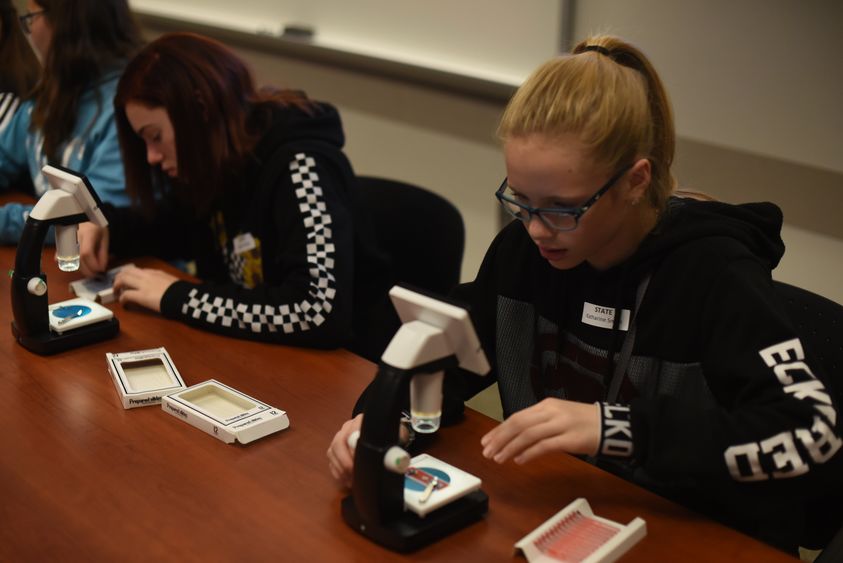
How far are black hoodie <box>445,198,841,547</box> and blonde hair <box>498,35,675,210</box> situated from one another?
0.51ft

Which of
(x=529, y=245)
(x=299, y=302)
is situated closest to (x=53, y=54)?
(x=299, y=302)

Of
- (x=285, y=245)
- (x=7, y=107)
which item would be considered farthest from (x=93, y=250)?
(x=7, y=107)

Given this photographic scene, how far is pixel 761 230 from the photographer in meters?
1.42

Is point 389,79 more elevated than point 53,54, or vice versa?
point 53,54

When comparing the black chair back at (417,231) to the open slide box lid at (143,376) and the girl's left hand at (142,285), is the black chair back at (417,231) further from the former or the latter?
the open slide box lid at (143,376)

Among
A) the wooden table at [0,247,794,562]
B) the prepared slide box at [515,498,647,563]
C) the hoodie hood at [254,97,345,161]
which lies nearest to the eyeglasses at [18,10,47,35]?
the hoodie hood at [254,97,345,161]

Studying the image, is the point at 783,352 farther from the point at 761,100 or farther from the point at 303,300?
the point at 761,100

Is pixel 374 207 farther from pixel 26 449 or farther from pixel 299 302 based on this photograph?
pixel 26 449

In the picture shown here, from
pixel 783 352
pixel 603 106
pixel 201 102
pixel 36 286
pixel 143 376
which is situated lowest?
pixel 143 376

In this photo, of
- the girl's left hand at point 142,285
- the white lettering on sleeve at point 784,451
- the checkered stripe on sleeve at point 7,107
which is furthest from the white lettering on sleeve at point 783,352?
the checkered stripe on sleeve at point 7,107

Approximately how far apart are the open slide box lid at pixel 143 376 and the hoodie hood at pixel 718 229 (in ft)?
2.61

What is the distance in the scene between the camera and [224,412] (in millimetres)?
1501

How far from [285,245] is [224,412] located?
51 centimetres

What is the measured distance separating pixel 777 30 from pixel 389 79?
1448 mm
